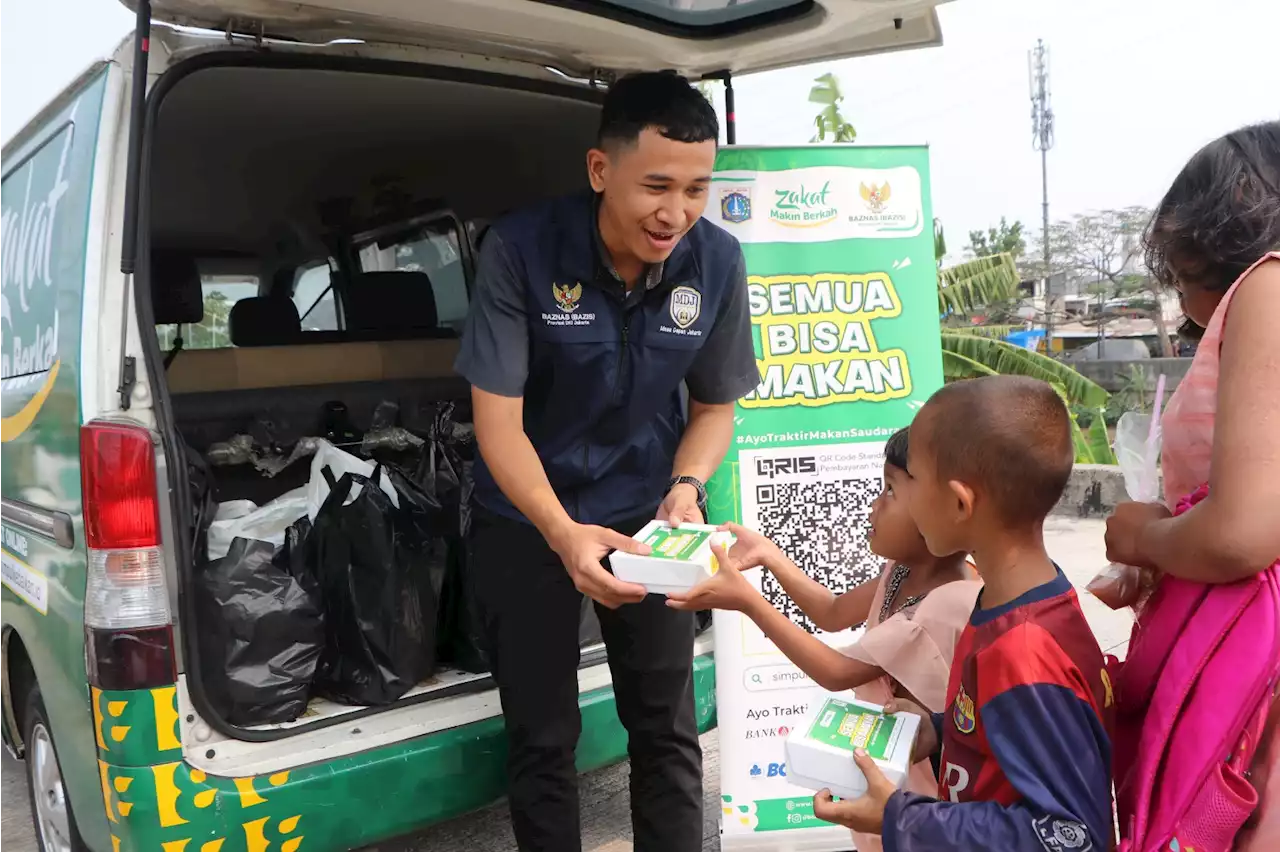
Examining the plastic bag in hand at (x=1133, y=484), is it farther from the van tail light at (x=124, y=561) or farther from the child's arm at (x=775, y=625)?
the van tail light at (x=124, y=561)

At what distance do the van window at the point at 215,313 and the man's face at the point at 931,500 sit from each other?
2.96 meters

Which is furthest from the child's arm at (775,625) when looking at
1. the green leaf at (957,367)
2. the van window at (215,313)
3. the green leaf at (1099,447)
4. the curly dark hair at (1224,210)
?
the green leaf at (1099,447)

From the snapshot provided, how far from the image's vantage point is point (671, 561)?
1.72m

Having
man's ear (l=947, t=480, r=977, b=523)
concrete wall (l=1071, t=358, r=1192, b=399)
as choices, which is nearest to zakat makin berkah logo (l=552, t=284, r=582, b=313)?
man's ear (l=947, t=480, r=977, b=523)

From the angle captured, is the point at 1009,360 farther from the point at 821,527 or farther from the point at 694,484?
the point at 694,484

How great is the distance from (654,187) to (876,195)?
1.12 metres

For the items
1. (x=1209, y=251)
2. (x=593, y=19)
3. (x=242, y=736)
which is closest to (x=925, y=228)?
(x=593, y=19)

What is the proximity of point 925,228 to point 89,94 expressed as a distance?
220cm

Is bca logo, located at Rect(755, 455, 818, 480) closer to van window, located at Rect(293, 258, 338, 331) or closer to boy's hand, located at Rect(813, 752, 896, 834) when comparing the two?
boy's hand, located at Rect(813, 752, 896, 834)

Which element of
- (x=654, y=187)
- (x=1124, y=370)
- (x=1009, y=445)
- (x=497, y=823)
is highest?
(x=654, y=187)

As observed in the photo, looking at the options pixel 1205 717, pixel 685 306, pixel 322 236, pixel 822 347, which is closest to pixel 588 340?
pixel 685 306

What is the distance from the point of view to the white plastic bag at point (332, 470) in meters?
2.63

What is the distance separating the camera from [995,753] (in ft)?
3.92

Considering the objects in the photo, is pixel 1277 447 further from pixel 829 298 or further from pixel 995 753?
pixel 829 298
